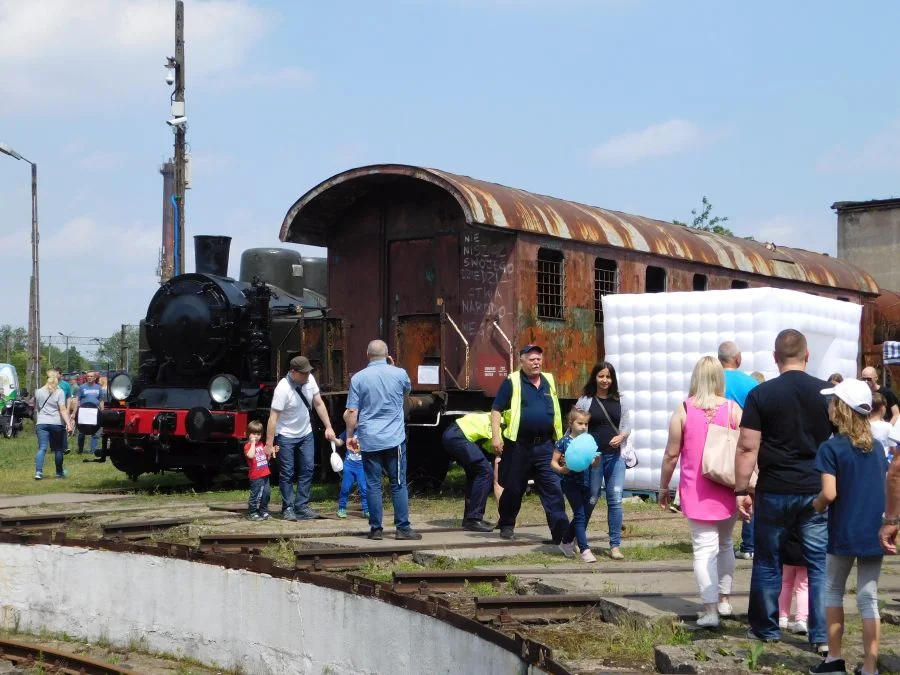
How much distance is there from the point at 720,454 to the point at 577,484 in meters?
2.55

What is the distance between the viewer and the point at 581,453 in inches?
373

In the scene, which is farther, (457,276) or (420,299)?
(420,299)

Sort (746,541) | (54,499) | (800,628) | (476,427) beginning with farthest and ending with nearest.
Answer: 1. (54,499)
2. (476,427)
3. (746,541)
4. (800,628)

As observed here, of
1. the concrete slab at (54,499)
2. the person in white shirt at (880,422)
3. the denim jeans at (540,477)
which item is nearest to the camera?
the person in white shirt at (880,422)

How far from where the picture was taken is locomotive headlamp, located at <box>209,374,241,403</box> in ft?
52.2

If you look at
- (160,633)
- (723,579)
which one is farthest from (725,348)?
(160,633)

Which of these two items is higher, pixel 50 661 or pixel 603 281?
pixel 603 281

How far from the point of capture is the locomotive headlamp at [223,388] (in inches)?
626

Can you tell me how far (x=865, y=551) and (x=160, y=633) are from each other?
627 cm

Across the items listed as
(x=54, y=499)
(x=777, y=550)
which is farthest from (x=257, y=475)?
(x=777, y=550)

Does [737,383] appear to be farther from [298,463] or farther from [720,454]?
[298,463]

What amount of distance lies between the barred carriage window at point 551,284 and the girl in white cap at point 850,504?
9251mm

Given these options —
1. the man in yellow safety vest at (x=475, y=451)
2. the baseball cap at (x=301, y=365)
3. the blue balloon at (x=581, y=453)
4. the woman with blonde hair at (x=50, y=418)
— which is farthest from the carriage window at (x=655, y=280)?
the woman with blonde hair at (x=50, y=418)

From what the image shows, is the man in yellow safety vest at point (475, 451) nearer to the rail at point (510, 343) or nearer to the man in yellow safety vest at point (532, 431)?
the man in yellow safety vest at point (532, 431)
